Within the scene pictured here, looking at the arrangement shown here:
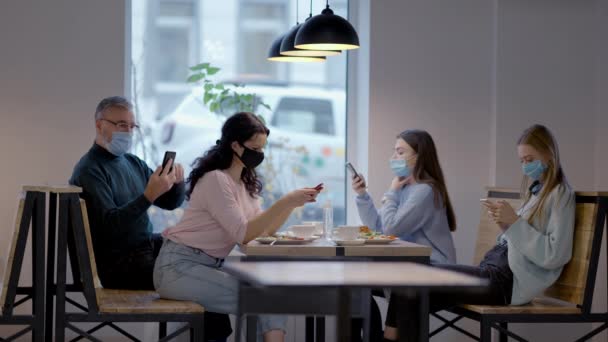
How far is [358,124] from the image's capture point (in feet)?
16.9

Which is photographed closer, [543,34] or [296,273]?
[296,273]

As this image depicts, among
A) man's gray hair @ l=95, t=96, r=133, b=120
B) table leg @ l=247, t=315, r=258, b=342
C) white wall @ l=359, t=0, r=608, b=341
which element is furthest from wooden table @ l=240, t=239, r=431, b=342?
white wall @ l=359, t=0, r=608, b=341

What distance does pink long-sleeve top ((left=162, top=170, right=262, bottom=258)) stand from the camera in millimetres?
3619

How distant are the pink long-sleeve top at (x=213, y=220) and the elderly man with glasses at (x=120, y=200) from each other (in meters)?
0.21

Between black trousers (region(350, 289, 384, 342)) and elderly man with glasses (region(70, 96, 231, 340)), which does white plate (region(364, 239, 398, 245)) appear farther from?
elderly man with glasses (region(70, 96, 231, 340))

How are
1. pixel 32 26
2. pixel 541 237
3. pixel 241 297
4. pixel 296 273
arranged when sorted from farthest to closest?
1. pixel 32 26
2. pixel 541 237
3. pixel 241 297
4. pixel 296 273

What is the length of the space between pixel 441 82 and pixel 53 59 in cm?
203

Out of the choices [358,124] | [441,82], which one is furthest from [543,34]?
[358,124]

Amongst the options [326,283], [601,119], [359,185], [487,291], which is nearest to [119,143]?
[359,185]

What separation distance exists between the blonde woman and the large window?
4.71 ft

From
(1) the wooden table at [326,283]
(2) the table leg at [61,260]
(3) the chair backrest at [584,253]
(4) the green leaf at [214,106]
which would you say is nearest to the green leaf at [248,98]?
(4) the green leaf at [214,106]

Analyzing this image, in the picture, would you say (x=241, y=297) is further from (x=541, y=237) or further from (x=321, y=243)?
(x=541, y=237)

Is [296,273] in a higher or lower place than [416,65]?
lower

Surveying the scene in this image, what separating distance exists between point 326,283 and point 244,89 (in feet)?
10.2
